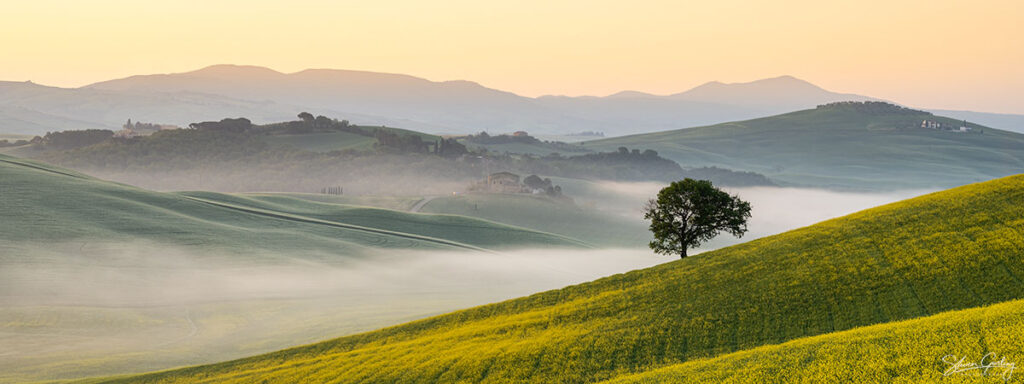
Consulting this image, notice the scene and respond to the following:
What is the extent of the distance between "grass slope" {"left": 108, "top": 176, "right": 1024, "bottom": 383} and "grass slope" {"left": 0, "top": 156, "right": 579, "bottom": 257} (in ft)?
277

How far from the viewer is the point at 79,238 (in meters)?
116

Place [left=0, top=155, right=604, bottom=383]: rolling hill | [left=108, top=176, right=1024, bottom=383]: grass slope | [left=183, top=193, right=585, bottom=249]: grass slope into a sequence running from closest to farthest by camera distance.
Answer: [left=108, top=176, right=1024, bottom=383]: grass slope → [left=0, top=155, right=604, bottom=383]: rolling hill → [left=183, top=193, right=585, bottom=249]: grass slope

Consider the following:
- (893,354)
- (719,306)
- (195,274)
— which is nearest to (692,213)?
(719,306)

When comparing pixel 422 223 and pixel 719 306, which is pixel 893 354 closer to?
pixel 719 306

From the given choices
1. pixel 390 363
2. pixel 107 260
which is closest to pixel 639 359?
pixel 390 363

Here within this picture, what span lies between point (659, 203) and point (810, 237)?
80.2ft

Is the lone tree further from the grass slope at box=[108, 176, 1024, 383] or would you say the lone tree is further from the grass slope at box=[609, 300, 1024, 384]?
the grass slope at box=[609, 300, 1024, 384]

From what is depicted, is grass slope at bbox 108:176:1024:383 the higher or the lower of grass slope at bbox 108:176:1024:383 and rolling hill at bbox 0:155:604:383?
the higher

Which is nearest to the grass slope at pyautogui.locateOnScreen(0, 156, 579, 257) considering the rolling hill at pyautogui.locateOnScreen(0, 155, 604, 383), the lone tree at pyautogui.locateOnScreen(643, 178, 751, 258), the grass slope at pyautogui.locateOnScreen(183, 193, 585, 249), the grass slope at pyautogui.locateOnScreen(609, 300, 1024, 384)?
the rolling hill at pyautogui.locateOnScreen(0, 155, 604, 383)

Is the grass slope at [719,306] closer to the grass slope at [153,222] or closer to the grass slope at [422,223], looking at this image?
the grass slope at [153,222]

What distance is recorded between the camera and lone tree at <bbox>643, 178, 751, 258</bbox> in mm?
69188

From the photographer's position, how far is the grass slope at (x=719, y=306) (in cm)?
3347

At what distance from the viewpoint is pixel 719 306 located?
38.1 m

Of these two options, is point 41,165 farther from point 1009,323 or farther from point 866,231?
point 1009,323
